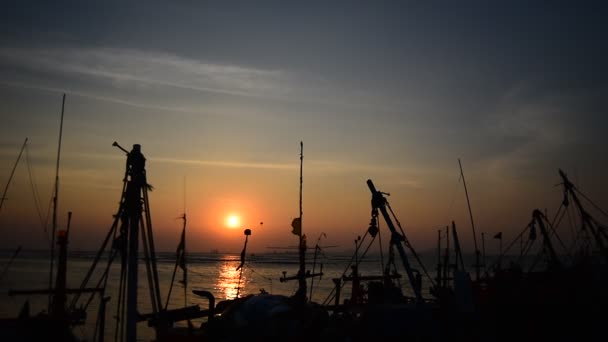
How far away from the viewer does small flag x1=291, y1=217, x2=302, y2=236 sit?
27.4 meters

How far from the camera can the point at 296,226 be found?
A: 27719 millimetres

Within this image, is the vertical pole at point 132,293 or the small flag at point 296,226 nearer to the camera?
the vertical pole at point 132,293

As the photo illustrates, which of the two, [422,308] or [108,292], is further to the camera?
[108,292]

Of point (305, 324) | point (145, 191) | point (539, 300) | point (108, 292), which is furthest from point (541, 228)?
point (108, 292)

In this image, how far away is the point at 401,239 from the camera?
2544 centimetres

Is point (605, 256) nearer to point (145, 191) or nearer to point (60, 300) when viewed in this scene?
point (145, 191)

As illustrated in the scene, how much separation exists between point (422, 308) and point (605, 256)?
16617 millimetres

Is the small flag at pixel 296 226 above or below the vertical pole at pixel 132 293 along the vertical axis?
above

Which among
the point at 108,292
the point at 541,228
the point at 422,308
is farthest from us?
the point at 108,292

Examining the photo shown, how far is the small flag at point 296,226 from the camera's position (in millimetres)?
27438

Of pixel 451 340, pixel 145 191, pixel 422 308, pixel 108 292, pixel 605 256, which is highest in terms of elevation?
pixel 145 191

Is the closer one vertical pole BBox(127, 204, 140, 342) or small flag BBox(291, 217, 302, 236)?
vertical pole BBox(127, 204, 140, 342)

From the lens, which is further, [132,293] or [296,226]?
[296,226]

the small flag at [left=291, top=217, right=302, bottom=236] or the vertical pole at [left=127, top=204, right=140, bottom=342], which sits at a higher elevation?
the small flag at [left=291, top=217, right=302, bottom=236]
